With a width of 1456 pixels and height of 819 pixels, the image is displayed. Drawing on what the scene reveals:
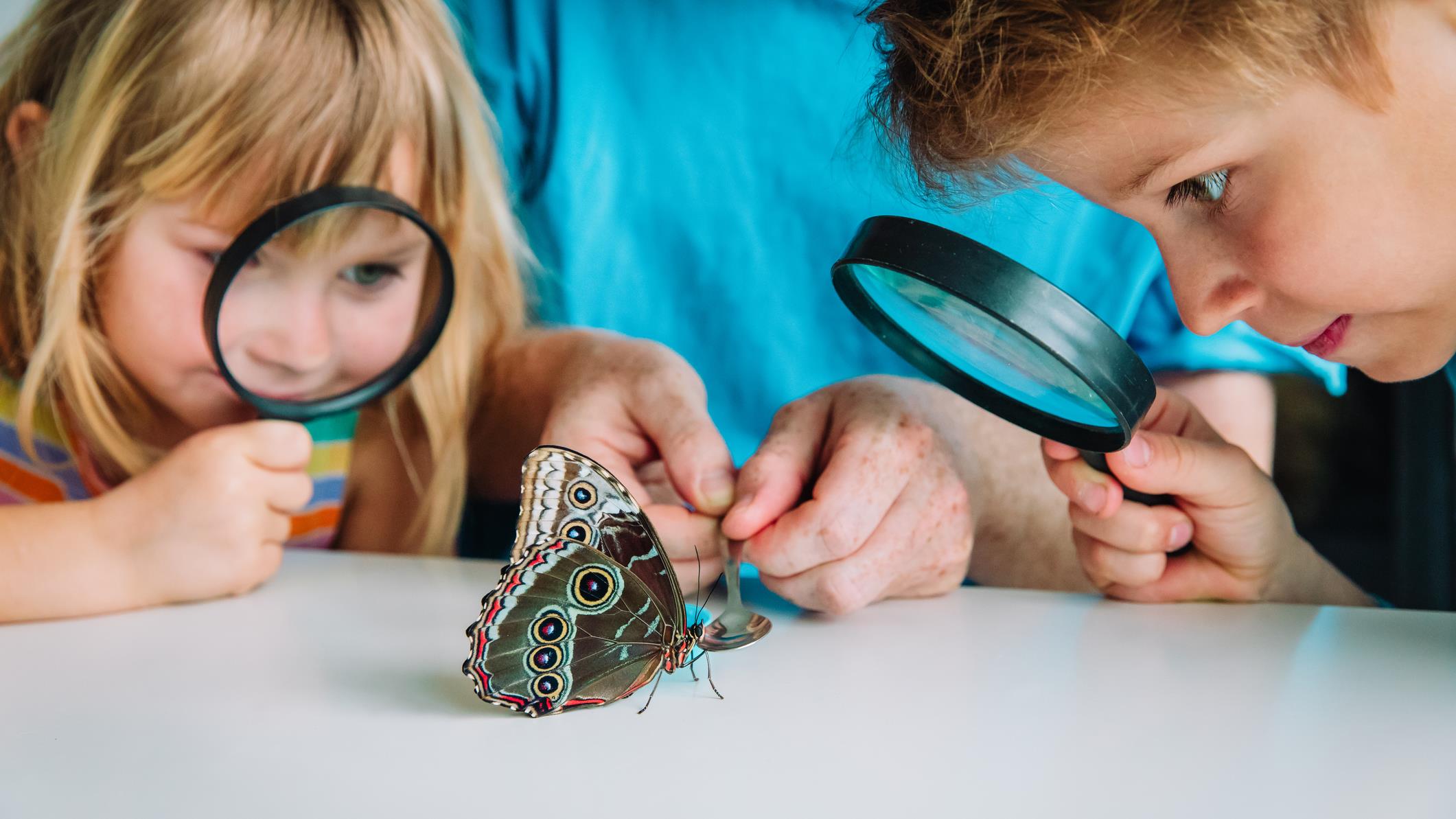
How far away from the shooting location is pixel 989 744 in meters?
0.76

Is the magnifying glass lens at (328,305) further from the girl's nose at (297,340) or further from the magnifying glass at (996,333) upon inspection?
the magnifying glass at (996,333)

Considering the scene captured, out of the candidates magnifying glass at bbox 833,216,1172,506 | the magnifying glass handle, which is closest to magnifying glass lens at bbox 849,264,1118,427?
magnifying glass at bbox 833,216,1172,506

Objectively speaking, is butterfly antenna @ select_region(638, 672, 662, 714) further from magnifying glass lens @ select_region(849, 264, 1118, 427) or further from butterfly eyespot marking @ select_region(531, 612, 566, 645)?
magnifying glass lens @ select_region(849, 264, 1118, 427)

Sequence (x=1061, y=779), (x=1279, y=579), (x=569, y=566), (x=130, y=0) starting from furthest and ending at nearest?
1. (x=130, y=0)
2. (x=1279, y=579)
3. (x=569, y=566)
4. (x=1061, y=779)

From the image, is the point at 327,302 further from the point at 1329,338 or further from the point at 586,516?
the point at 1329,338

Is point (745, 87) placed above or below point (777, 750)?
Result: above

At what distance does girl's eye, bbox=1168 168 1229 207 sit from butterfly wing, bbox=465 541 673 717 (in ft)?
1.77

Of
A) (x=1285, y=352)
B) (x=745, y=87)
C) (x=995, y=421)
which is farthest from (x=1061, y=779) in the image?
(x=745, y=87)

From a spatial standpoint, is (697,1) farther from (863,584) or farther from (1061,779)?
(1061,779)

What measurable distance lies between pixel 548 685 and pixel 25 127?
1.24 metres

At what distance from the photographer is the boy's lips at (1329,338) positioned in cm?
98

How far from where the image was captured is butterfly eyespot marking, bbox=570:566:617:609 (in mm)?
810

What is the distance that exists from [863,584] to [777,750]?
0.31 metres

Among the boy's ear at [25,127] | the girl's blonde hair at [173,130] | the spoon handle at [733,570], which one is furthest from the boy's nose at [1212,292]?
the boy's ear at [25,127]
